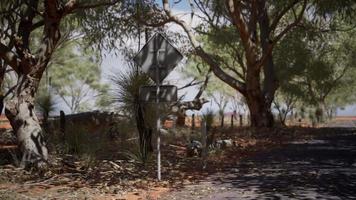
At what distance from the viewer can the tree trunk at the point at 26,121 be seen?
37.6 feet

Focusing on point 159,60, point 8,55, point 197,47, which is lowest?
point 159,60

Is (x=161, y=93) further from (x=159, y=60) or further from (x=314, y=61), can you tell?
(x=314, y=61)

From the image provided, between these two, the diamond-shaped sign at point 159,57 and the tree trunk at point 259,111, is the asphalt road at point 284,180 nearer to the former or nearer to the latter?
the diamond-shaped sign at point 159,57

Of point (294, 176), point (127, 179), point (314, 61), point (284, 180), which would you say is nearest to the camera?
point (284, 180)

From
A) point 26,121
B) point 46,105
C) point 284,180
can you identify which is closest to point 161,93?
point 284,180

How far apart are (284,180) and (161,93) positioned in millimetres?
2979

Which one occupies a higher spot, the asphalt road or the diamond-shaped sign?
the diamond-shaped sign

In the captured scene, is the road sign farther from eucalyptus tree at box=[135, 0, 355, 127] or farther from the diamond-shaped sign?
eucalyptus tree at box=[135, 0, 355, 127]

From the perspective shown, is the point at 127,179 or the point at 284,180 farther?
the point at 127,179

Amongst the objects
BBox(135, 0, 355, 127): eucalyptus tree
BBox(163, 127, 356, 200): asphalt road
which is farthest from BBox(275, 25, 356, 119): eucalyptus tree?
BBox(163, 127, 356, 200): asphalt road

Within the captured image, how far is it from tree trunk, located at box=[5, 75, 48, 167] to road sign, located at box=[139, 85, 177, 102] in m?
2.82

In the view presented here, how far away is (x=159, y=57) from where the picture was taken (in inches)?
411

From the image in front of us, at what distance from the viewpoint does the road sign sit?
10.4m

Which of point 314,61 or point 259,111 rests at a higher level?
point 314,61
